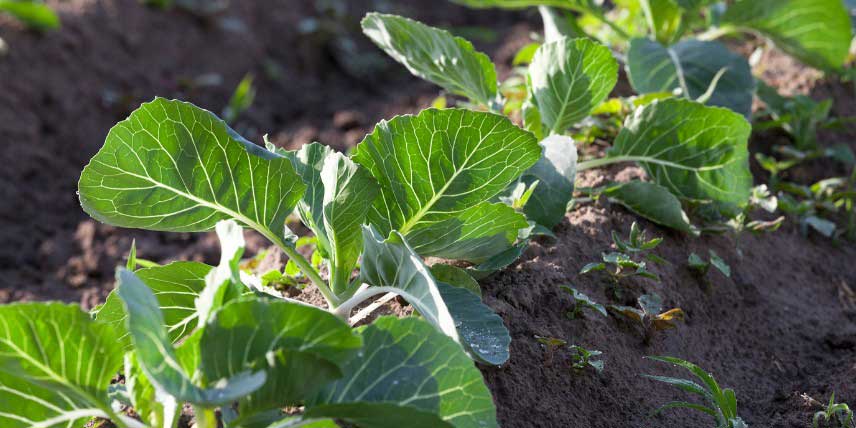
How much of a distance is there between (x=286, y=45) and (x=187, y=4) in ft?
1.86

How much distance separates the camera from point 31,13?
13.6 ft

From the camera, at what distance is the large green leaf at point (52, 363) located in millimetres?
1266

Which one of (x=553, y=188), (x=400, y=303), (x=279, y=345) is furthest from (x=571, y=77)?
(x=279, y=345)

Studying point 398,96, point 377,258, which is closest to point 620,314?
point 377,258

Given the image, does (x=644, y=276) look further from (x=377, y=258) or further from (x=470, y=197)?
(x=377, y=258)

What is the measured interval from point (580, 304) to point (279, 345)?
0.79 metres

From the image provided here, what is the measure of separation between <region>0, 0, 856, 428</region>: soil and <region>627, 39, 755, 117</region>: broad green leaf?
10.5 inches

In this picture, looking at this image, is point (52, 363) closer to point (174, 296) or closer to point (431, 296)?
point (174, 296)

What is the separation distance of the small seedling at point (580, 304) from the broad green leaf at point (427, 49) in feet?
2.18

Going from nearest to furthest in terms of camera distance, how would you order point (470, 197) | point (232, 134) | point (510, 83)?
point (232, 134) < point (470, 197) < point (510, 83)

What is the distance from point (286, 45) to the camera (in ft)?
16.5

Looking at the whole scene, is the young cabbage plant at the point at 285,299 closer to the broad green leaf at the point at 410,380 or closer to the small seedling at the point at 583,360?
the broad green leaf at the point at 410,380

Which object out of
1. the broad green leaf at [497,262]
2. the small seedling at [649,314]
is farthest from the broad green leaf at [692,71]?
the broad green leaf at [497,262]

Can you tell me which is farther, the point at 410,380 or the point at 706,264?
the point at 706,264
